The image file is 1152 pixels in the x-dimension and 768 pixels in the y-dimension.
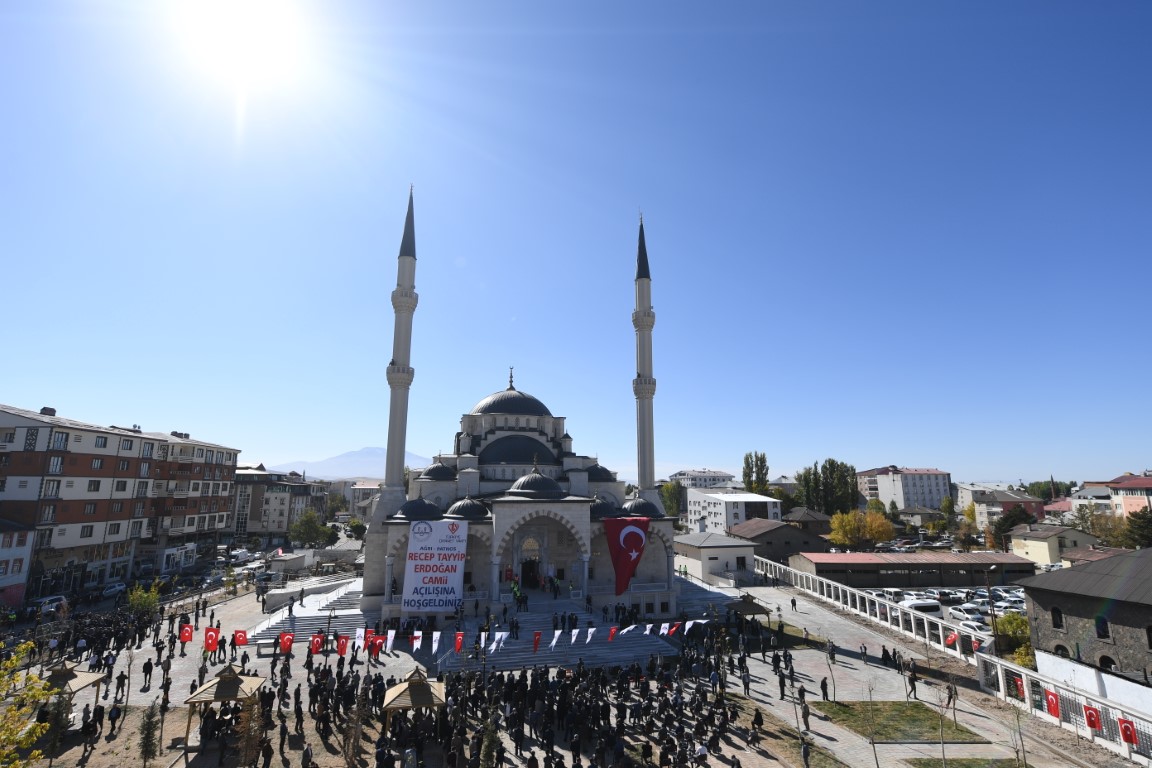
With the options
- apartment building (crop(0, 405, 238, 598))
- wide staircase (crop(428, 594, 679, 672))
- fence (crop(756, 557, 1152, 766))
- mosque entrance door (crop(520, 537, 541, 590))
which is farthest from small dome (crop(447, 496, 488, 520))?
apartment building (crop(0, 405, 238, 598))

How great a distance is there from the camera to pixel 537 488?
3056cm

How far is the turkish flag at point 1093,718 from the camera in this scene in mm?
15523

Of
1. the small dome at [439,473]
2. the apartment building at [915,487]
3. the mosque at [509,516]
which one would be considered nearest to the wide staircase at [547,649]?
the mosque at [509,516]

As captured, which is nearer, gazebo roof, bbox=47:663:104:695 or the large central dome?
gazebo roof, bbox=47:663:104:695

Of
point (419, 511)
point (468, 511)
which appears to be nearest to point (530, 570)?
point (468, 511)

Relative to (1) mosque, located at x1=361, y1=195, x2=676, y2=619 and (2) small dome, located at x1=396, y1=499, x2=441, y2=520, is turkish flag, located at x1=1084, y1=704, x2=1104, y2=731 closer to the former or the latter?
(1) mosque, located at x1=361, y1=195, x2=676, y2=619

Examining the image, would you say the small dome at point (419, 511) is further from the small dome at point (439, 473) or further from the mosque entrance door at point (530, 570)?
the mosque entrance door at point (530, 570)

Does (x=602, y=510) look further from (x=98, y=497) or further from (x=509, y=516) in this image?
(x=98, y=497)

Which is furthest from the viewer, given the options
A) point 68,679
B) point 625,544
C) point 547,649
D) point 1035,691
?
point 625,544

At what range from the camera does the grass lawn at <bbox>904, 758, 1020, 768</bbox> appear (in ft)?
45.7

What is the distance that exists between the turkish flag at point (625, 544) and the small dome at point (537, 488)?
3210 millimetres

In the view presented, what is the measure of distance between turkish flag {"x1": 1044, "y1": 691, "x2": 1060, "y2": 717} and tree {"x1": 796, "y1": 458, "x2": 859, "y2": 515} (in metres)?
48.6

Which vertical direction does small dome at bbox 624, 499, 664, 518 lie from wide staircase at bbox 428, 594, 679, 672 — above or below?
above

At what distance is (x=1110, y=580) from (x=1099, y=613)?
42.9 inches
